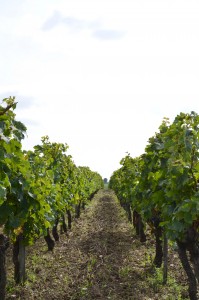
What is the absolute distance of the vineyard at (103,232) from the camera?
5828 millimetres

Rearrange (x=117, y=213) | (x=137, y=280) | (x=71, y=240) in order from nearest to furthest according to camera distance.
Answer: (x=137, y=280)
(x=71, y=240)
(x=117, y=213)

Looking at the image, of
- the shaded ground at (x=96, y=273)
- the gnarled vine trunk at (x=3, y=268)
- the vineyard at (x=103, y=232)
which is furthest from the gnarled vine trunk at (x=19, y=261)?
the gnarled vine trunk at (x=3, y=268)

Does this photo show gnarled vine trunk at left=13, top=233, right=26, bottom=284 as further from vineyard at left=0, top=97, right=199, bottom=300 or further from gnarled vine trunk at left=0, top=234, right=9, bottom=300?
gnarled vine trunk at left=0, top=234, right=9, bottom=300

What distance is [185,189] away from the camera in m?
6.11

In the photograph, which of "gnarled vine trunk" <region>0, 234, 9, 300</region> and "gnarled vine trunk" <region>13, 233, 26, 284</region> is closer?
"gnarled vine trunk" <region>0, 234, 9, 300</region>

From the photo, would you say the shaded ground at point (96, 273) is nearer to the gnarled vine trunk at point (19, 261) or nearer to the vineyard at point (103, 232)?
the vineyard at point (103, 232)

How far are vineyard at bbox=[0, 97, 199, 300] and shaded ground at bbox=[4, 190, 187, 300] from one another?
3cm

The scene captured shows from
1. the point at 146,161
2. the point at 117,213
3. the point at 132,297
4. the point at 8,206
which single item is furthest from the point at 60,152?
the point at 117,213

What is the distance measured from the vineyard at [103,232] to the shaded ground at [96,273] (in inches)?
1.1

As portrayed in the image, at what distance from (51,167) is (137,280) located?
703cm

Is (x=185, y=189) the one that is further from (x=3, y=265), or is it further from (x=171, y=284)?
(x=171, y=284)

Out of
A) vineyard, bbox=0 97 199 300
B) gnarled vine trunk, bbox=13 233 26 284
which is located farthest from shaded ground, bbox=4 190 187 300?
gnarled vine trunk, bbox=13 233 26 284

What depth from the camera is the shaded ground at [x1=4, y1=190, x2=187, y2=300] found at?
966cm

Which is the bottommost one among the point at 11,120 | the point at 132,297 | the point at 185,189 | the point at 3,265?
the point at 132,297
